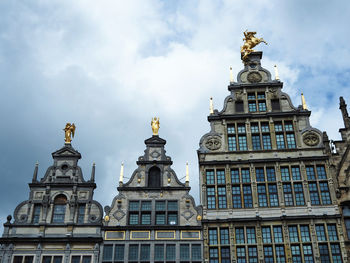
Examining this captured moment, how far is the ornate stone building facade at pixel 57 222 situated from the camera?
2859 centimetres

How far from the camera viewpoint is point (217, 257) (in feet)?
93.6

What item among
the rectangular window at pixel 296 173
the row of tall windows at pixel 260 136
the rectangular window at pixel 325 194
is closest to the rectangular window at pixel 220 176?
the row of tall windows at pixel 260 136

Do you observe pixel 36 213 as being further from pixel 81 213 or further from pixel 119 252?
pixel 119 252

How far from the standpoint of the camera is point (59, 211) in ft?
99.3

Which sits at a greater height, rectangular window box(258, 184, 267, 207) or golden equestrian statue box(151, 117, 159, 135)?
golden equestrian statue box(151, 117, 159, 135)

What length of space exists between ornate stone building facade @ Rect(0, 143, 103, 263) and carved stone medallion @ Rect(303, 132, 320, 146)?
15.0 meters

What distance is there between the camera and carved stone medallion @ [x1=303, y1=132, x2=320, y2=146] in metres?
32.5

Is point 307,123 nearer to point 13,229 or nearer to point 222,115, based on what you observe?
point 222,115

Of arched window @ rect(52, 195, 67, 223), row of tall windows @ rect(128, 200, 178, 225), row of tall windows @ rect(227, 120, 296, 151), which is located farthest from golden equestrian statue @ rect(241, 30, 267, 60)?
arched window @ rect(52, 195, 67, 223)

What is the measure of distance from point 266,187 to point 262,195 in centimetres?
61

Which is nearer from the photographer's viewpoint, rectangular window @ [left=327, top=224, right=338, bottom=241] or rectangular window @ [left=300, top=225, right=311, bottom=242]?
rectangular window @ [left=327, top=224, right=338, bottom=241]

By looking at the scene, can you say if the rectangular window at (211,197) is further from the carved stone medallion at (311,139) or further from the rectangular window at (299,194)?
the carved stone medallion at (311,139)

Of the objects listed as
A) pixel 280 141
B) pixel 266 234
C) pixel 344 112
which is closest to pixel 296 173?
pixel 280 141

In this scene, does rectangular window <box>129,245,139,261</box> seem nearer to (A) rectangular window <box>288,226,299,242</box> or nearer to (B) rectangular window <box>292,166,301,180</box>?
(A) rectangular window <box>288,226,299,242</box>
